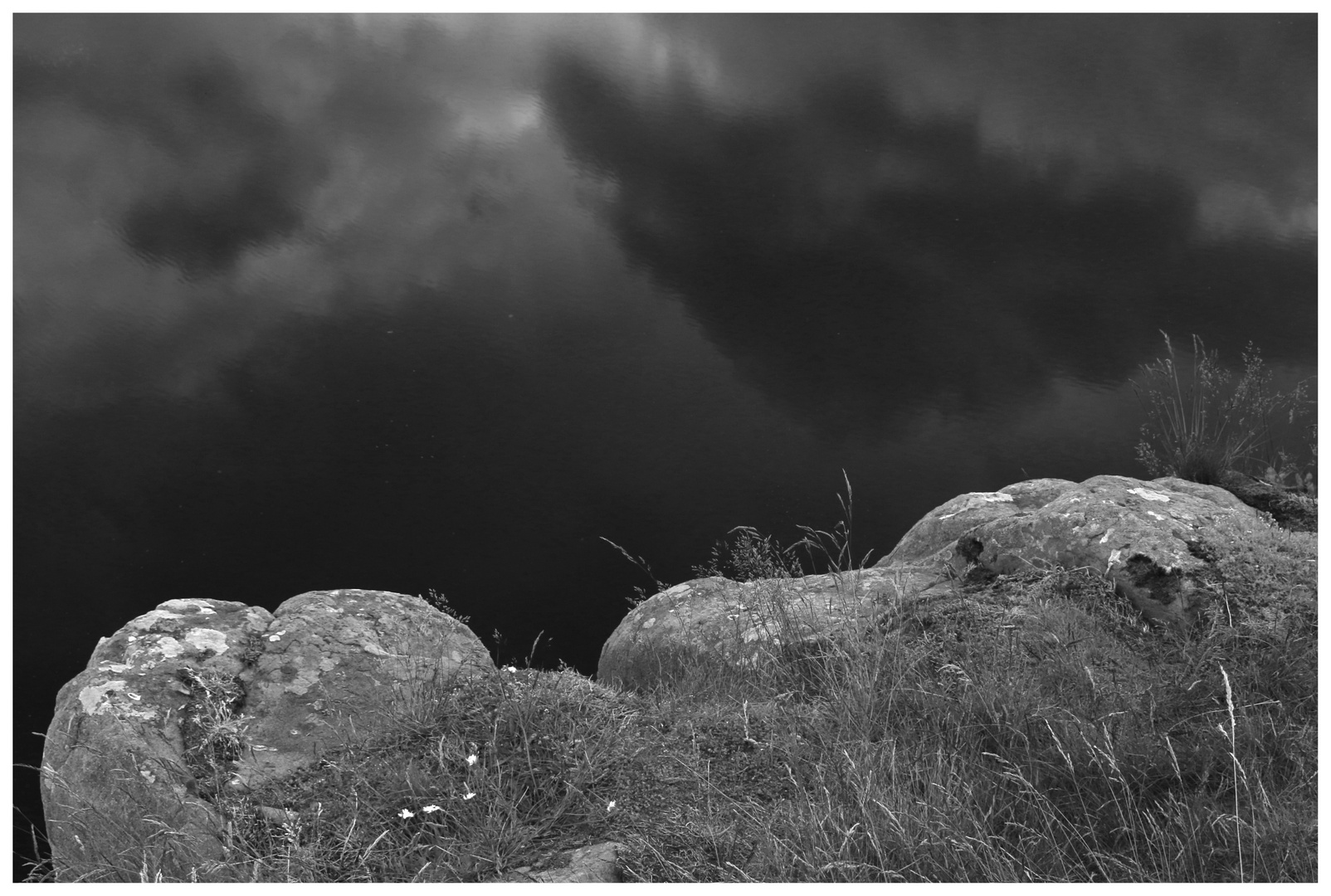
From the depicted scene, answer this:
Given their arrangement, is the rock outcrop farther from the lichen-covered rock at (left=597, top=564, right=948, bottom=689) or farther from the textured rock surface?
the textured rock surface

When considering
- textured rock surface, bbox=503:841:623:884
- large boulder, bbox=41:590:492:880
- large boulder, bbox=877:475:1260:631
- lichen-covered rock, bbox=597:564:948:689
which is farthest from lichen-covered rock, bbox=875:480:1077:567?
textured rock surface, bbox=503:841:623:884

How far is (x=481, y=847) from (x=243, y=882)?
1.47 feet

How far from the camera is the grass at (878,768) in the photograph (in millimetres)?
1929

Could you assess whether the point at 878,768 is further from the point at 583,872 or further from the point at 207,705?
the point at 207,705

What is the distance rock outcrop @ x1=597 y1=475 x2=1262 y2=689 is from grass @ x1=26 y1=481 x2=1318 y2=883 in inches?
4.5

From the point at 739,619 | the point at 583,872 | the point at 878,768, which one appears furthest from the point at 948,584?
the point at 583,872

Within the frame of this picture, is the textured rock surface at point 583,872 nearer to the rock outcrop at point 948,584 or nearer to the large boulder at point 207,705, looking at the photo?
the large boulder at point 207,705

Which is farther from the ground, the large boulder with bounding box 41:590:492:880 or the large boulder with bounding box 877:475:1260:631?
the large boulder with bounding box 877:475:1260:631

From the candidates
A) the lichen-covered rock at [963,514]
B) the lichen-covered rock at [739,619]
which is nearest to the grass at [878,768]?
the lichen-covered rock at [739,619]

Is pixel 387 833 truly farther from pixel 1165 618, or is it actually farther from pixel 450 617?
pixel 1165 618

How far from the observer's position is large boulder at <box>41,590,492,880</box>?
7.88 ft

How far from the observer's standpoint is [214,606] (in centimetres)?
310

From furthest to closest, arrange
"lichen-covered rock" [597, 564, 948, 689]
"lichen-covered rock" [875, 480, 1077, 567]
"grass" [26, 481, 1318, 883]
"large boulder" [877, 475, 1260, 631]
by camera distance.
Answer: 1. "lichen-covered rock" [875, 480, 1077, 567]
2. "lichen-covered rock" [597, 564, 948, 689]
3. "large boulder" [877, 475, 1260, 631]
4. "grass" [26, 481, 1318, 883]

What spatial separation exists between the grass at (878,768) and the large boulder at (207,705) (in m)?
0.05
